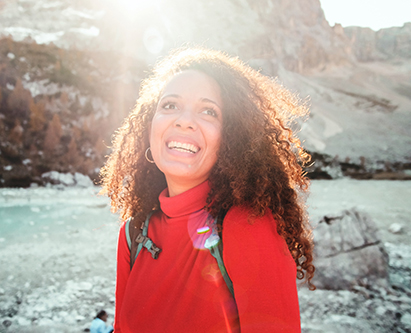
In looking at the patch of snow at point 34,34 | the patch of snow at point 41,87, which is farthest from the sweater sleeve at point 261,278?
the patch of snow at point 34,34

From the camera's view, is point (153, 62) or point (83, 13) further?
point (83, 13)

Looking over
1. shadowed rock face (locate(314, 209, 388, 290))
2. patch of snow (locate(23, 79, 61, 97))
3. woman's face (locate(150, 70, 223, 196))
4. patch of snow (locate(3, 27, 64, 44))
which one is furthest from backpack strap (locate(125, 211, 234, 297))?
patch of snow (locate(3, 27, 64, 44))

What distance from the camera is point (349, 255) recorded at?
128 inches

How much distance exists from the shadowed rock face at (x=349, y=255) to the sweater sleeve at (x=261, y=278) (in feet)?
8.50

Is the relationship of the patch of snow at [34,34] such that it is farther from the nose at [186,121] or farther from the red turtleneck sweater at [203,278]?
the red turtleneck sweater at [203,278]

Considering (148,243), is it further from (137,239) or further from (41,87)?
(41,87)

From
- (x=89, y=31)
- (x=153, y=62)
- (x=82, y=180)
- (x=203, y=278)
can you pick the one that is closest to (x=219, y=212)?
(x=203, y=278)

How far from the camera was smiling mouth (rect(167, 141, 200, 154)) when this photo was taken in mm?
1344

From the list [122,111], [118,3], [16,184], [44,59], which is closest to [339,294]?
[16,184]

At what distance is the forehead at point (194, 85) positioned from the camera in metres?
1.39

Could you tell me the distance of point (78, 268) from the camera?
373 cm

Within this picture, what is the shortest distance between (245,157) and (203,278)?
0.59 meters

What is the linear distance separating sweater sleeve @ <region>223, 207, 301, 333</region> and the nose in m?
0.54

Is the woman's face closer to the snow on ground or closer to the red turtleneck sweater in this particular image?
the red turtleneck sweater
